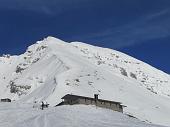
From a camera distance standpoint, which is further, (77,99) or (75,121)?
(77,99)

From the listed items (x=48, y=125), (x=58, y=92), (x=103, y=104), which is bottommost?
(x=48, y=125)

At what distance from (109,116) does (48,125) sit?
1455 centimetres

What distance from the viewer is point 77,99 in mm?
101938

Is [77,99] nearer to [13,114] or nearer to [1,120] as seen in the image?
[13,114]

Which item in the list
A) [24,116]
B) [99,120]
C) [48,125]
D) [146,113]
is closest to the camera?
[48,125]

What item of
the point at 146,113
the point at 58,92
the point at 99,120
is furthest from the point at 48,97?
the point at 99,120

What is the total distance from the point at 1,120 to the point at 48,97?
12132cm

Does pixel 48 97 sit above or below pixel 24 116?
above

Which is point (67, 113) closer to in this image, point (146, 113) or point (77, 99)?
point (77, 99)

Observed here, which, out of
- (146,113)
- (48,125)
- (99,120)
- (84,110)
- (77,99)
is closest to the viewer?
(48,125)

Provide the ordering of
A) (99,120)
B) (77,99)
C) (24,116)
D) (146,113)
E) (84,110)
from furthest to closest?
(146,113) < (77,99) < (84,110) < (24,116) < (99,120)

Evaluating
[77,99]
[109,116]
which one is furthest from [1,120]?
[77,99]

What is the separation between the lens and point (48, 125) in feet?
181

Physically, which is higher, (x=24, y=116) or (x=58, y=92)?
(x=58, y=92)
